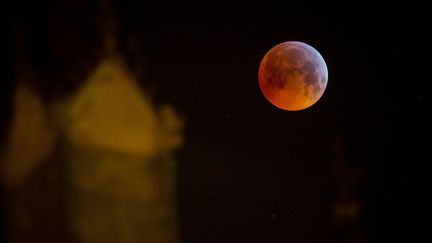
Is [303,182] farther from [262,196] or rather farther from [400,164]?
[400,164]

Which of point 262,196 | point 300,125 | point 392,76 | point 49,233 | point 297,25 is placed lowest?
point 49,233

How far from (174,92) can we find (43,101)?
2.72 feet

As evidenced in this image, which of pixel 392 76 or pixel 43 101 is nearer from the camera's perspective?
pixel 43 101

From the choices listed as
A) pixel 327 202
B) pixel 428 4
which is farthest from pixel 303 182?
pixel 428 4

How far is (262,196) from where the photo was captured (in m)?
3.61

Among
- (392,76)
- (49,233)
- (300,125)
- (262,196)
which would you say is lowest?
(49,233)

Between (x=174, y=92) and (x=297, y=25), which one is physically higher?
(x=297, y=25)

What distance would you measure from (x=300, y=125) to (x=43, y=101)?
1.70 m

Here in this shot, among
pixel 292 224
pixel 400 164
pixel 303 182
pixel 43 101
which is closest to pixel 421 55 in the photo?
pixel 400 164

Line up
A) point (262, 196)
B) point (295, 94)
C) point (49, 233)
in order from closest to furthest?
point (295, 94)
point (49, 233)
point (262, 196)

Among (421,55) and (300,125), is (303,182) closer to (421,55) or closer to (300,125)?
(300,125)

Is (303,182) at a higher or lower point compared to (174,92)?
lower

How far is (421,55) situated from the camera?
3.73 m

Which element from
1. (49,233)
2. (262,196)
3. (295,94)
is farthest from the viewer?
(262,196)
